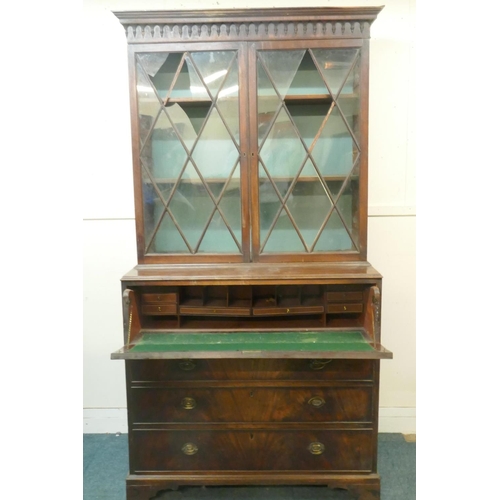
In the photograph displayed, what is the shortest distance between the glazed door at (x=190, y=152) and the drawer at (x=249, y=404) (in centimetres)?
56

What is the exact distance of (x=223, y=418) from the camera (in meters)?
1.60

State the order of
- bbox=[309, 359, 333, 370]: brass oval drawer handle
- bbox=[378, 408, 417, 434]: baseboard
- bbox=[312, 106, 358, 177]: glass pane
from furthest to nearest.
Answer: bbox=[378, 408, 417, 434]: baseboard < bbox=[312, 106, 358, 177]: glass pane < bbox=[309, 359, 333, 370]: brass oval drawer handle

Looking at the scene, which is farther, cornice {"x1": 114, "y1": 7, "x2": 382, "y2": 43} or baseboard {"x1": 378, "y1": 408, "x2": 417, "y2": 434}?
baseboard {"x1": 378, "y1": 408, "x2": 417, "y2": 434}

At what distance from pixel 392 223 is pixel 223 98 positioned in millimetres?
1047

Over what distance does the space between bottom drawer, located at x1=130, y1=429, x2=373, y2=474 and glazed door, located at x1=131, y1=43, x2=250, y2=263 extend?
2.43ft

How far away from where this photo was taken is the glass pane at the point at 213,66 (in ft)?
5.35

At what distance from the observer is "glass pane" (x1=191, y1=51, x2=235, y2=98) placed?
1632mm

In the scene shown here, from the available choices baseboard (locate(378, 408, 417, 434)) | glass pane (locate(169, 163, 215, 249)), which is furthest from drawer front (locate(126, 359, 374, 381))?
baseboard (locate(378, 408, 417, 434))

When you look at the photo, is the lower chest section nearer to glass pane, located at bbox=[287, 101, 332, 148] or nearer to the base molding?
the base molding

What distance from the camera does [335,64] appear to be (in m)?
1.64

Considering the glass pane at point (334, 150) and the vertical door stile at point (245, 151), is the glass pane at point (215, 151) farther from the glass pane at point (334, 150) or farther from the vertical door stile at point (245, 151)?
the glass pane at point (334, 150)

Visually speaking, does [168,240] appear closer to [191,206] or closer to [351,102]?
[191,206]

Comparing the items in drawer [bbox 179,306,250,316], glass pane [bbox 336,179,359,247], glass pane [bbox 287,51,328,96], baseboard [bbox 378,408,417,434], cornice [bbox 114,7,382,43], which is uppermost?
cornice [bbox 114,7,382,43]

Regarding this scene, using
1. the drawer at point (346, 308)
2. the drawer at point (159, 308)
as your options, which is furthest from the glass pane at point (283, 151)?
the drawer at point (159, 308)
